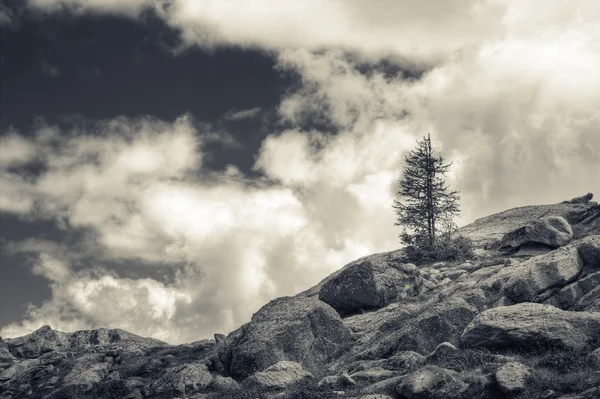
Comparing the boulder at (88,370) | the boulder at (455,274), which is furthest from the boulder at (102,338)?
the boulder at (455,274)

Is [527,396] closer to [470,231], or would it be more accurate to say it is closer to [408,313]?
[408,313]

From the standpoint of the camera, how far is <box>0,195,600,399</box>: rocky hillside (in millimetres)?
20172

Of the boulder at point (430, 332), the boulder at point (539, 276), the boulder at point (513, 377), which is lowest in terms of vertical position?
the boulder at point (513, 377)

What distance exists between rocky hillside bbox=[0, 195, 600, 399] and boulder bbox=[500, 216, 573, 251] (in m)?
0.10

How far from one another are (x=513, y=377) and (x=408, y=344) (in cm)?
898

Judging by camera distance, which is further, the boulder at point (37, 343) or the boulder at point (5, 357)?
the boulder at point (37, 343)

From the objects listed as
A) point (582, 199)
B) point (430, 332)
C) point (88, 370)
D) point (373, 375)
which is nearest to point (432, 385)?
point (373, 375)

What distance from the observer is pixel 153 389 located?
30.0 meters

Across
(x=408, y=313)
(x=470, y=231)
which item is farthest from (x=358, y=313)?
(x=470, y=231)

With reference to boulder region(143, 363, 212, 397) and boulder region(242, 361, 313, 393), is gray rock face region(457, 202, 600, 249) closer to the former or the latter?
boulder region(242, 361, 313, 393)

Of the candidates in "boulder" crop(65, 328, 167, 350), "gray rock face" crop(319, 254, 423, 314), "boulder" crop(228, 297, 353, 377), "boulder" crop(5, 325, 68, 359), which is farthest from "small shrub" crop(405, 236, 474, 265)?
"boulder" crop(5, 325, 68, 359)

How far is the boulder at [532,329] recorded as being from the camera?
21984mm

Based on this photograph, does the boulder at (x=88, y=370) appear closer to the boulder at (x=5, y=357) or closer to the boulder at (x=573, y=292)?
the boulder at (x=5, y=357)

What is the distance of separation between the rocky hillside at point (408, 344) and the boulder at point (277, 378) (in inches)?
2.9
